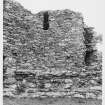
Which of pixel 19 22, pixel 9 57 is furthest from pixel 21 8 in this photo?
pixel 9 57

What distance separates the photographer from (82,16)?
13.2 metres

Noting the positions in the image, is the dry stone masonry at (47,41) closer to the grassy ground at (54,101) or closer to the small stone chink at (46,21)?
the small stone chink at (46,21)

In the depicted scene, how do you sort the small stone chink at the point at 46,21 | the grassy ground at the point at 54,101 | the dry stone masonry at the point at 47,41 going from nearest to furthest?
1. the grassy ground at the point at 54,101
2. the dry stone masonry at the point at 47,41
3. the small stone chink at the point at 46,21

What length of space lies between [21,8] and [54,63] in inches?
102

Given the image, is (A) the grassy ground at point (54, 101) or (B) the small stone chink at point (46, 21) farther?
(B) the small stone chink at point (46, 21)

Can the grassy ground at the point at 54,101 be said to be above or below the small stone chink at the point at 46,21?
below

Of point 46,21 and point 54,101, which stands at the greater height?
point 46,21

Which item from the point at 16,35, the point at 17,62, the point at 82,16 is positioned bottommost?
the point at 17,62

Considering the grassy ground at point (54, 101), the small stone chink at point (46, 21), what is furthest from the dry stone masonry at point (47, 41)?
the grassy ground at point (54, 101)

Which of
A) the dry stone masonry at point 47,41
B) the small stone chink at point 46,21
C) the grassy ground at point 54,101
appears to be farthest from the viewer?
the small stone chink at point 46,21

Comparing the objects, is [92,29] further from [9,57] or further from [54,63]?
[9,57]

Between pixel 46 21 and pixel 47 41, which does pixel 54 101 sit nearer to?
pixel 47 41

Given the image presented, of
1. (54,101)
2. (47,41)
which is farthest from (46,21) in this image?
(54,101)

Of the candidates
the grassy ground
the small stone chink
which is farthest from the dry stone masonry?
the grassy ground
